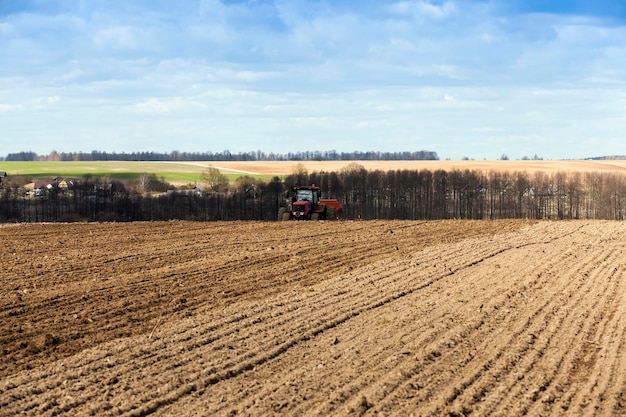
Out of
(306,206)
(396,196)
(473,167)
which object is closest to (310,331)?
(306,206)

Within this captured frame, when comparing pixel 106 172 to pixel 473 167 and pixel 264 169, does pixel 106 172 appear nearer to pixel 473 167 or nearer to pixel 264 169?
pixel 264 169

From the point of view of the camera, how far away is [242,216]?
5941 centimetres

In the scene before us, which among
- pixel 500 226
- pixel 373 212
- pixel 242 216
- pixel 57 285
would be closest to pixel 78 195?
pixel 242 216

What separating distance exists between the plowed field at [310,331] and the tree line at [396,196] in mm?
33846

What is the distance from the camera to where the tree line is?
57938 mm

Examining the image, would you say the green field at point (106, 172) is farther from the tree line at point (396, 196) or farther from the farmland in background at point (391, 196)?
the farmland in background at point (391, 196)

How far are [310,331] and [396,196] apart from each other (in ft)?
181

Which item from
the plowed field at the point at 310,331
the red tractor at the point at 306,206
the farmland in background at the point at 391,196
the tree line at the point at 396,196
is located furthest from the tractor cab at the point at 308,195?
the farmland in background at the point at 391,196

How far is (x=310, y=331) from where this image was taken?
40.8 feet

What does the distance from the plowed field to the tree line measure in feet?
111

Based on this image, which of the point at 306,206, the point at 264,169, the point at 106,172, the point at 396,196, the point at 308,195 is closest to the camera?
the point at 306,206

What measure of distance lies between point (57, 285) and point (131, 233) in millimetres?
13253

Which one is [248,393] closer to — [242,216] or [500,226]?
[500,226]

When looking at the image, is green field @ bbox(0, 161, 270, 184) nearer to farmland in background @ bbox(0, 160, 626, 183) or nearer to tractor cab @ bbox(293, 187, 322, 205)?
farmland in background @ bbox(0, 160, 626, 183)
